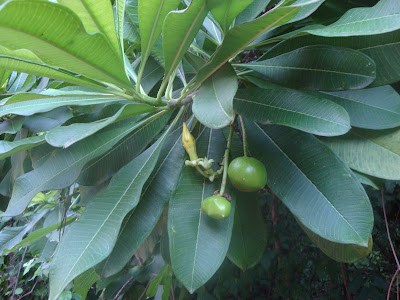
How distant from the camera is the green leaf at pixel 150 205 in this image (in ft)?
2.87

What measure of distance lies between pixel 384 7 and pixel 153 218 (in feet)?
2.30

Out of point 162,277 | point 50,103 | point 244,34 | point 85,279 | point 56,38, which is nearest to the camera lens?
point 56,38

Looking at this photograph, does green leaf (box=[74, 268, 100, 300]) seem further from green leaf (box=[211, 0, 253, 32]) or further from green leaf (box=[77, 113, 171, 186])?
green leaf (box=[211, 0, 253, 32])

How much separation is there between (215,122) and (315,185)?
0.98 ft

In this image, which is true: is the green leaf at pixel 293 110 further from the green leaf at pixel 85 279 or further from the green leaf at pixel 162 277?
the green leaf at pixel 162 277

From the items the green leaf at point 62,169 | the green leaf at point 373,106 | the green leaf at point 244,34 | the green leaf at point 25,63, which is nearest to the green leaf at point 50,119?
the green leaf at point 62,169

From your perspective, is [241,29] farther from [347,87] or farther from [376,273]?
[376,273]

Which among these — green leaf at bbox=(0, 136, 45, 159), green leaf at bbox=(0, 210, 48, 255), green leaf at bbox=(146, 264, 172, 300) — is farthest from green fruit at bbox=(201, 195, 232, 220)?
green leaf at bbox=(0, 210, 48, 255)

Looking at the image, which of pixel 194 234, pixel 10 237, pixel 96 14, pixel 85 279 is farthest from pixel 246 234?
pixel 10 237

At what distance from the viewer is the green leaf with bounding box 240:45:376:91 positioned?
76 centimetres

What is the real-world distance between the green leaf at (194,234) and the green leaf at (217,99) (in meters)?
0.23

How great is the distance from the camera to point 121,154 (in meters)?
1.07

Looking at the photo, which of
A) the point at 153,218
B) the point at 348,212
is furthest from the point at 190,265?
the point at 348,212

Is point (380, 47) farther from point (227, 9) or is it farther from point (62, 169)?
point (62, 169)
